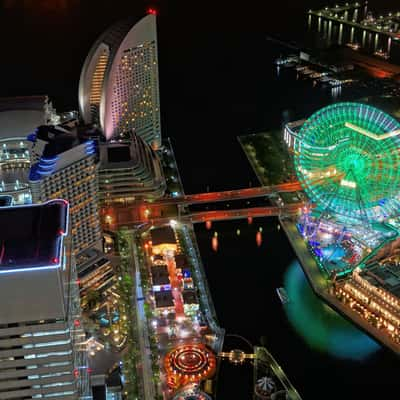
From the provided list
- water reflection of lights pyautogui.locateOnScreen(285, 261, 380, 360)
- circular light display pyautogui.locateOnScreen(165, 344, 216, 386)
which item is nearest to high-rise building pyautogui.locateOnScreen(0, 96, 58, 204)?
circular light display pyautogui.locateOnScreen(165, 344, 216, 386)

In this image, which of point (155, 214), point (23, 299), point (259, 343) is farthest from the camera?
point (155, 214)

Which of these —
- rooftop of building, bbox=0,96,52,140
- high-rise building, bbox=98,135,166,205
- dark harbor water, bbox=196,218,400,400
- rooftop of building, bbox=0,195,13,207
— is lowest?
dark harbor water, bbox=196,218,400,400

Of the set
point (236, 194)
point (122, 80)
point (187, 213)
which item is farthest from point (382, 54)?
point (187, 213)

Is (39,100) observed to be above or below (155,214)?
above

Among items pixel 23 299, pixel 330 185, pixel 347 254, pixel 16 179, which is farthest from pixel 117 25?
pixel 23 299

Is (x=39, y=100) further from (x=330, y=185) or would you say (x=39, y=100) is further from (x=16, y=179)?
(x=330, y=185)

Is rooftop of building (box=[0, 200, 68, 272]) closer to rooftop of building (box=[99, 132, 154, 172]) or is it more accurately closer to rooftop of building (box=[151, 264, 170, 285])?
rooftop of building (box=[151, 264, 170, 285])
